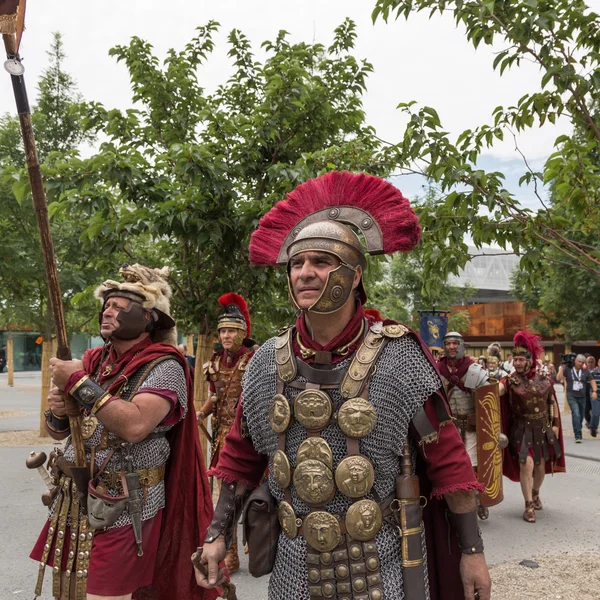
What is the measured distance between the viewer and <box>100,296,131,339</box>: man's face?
3.23 metres

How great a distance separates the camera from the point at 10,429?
1320 cm

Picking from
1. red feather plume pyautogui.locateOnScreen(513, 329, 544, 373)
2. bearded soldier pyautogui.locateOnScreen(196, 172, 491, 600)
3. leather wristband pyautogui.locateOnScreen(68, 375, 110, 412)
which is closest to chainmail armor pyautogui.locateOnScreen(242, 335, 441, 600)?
bearded soldier pyautogui.locateOnScreen(196, 172, 491, 600)

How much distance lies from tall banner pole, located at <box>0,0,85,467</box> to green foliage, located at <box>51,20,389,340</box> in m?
2.40

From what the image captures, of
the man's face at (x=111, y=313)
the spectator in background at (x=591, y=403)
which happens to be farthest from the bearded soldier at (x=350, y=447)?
the spectator in background at (x=591, y=403)

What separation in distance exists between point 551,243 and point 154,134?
4.16 metres

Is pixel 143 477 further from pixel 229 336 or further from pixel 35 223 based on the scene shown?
pixel 35 223

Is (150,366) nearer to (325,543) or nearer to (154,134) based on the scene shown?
(325,543)

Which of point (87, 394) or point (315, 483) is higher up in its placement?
point (87, 394)

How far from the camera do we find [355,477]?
6.63 ft

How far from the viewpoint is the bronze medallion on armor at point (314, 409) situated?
2.10 metres

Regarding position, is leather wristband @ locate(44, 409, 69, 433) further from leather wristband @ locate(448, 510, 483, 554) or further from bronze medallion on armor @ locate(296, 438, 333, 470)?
leather wristband @ locate(448, 510, 483, 554)

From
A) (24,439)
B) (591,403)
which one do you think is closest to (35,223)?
(24,439)

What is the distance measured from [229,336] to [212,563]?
321 centimetres

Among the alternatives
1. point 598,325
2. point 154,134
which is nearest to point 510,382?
point 154,134
